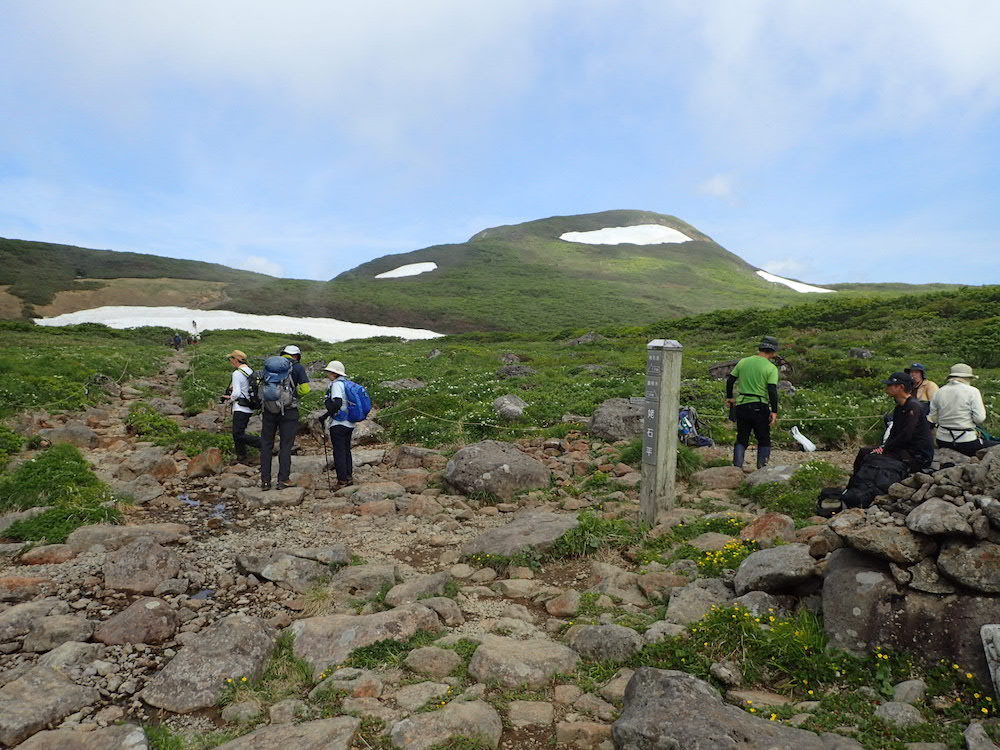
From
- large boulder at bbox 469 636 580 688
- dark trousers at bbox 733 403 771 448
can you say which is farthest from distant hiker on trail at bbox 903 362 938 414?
large boulder at bbox 469 636 580 688

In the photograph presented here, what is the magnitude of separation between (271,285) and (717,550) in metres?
121

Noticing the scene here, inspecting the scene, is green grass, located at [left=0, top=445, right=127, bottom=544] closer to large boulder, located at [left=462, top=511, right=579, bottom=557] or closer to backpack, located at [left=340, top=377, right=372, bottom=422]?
backpack, located at [left=340, top=377, right=372, bottom=422]

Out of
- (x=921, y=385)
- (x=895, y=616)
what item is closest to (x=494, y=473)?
(x=895, y=616)

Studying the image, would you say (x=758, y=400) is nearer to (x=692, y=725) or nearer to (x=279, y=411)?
(x=692, y=725)

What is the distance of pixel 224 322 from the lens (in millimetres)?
79062

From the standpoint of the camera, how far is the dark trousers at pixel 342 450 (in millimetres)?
11648

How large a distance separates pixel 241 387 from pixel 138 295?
96.8 m

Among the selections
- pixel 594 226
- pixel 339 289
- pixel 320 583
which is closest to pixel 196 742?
pixel 320 583

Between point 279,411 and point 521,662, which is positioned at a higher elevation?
point 279,411

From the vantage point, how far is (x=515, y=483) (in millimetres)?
11000

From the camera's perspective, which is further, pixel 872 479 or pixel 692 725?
pixel 872 479

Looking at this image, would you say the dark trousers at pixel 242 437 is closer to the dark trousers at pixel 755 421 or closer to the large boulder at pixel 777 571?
the dark trousers at pixel 755 421

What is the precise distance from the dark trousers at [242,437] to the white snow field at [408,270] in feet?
440

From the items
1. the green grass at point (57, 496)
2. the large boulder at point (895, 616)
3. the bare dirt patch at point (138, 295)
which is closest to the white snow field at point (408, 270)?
the bare dirt patch at point (138, 295)
